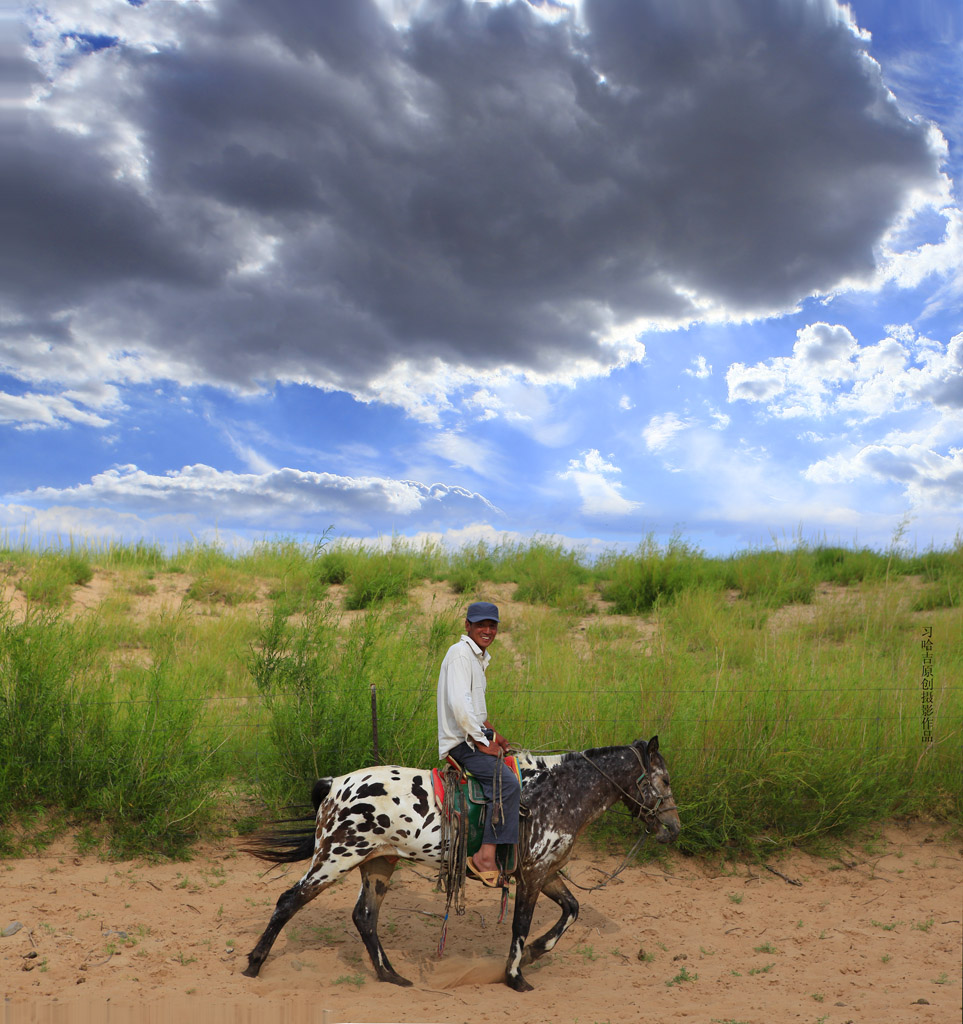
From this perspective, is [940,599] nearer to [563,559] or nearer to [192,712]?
[563,559]

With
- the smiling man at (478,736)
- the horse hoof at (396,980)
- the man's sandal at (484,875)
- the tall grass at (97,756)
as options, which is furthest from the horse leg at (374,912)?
the tall grass at (97,756)

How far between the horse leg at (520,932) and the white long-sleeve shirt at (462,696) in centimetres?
106

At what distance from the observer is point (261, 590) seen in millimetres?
16750

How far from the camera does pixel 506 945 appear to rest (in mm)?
5824

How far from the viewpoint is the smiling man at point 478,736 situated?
4.73m

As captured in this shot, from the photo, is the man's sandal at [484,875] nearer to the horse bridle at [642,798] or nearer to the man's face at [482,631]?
the horse bridle at [642,798]

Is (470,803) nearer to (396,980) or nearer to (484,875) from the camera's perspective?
(484,875)

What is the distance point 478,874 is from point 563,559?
45.1 feet

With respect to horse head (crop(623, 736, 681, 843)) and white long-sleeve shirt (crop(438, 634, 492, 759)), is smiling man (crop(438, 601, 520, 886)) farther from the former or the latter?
horse head (crop(623, 736, 681, 843))

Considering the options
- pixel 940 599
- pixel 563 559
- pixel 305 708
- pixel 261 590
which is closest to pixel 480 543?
pixel 563 559

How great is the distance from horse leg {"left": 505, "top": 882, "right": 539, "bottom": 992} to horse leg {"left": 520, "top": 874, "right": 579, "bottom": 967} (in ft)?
0.36

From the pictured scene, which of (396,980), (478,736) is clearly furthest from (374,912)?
(478,736)

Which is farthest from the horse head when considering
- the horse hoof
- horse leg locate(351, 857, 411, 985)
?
the horse hoof

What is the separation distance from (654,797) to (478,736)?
1463 mm
